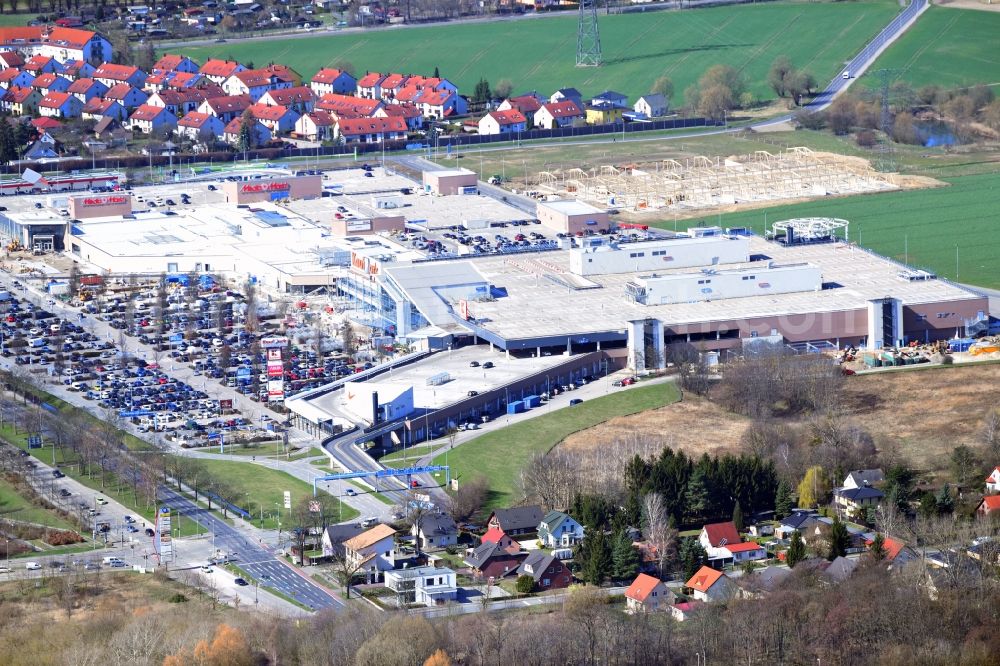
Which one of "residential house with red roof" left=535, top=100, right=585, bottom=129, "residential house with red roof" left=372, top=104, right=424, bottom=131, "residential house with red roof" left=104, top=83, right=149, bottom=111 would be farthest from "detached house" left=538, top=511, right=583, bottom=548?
"residential house with red roof" left=104, top=83, right=149, bottom=111

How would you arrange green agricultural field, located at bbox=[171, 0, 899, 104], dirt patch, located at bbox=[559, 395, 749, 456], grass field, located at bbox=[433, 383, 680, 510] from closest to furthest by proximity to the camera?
1. grass field, located at bbox=[433, 383, 680, 510]
2. dirt patch, located at bbox=[559, 395, 749, 456]
3. green agricultural field, located at bbox=[171, 0, 899, 104]

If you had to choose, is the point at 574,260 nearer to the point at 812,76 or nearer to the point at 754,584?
the point at 754,584

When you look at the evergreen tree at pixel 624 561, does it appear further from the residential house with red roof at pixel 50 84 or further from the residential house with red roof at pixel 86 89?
the residential house with red roof at pixel 50 84

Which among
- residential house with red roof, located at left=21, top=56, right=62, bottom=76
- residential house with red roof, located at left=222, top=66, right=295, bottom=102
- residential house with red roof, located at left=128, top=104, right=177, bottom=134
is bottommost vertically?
residential house with red roof, located at left=128, top=104, right=177, bottom=134

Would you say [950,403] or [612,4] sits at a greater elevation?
[612,4]

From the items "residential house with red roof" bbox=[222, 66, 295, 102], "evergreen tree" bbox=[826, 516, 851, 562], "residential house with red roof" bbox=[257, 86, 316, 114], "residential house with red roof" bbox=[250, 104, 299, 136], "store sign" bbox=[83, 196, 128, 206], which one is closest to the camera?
"evergreen tree" bbox=[826, 516, 851, 562]

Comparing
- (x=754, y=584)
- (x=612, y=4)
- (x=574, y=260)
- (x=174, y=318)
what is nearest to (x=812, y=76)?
(x=612, y=4)

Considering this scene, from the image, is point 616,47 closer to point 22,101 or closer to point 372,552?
point 22,101

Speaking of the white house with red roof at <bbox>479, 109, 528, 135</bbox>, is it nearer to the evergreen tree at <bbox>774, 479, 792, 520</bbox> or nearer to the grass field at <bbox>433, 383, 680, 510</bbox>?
the grass field at <bbox>433, 383, 680, 510</bbox>
